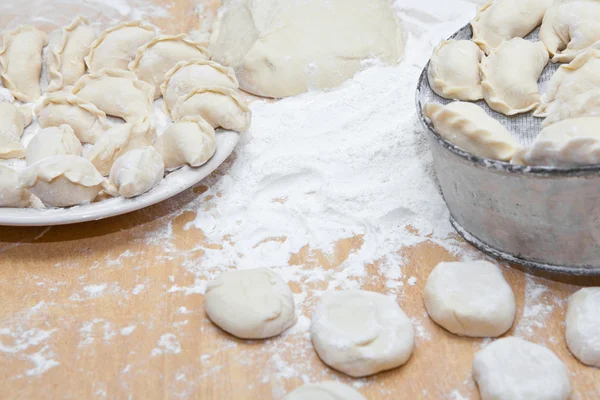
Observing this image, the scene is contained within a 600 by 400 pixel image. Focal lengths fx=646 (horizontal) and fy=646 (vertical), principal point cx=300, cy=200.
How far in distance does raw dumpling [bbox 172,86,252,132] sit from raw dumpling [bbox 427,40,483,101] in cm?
45

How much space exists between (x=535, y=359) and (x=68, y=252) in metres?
0.96

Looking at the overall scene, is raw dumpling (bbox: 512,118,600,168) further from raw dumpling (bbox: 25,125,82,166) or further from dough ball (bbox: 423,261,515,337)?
raw dumpling (bbox: 25,125,82,166)

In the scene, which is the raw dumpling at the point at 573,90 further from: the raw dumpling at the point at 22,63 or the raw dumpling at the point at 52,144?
the raw dumpling at the point at 22,63

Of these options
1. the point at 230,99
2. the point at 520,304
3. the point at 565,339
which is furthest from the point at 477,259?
the point at 230,99

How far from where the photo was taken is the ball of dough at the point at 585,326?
1064 mm

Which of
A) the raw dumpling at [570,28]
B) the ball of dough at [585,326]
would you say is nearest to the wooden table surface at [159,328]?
the ball of dough at [585,326]

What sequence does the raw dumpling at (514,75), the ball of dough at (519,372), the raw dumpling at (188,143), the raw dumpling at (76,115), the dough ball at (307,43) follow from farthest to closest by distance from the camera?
the dough ball at (307,43), the raw dumpling at (76,115), the raw dumpling at (188,143), the raw dumpling at (514,75), the ball of dough at (519,372)

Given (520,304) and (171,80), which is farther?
(171,80)

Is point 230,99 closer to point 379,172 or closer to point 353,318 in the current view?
point 379,172

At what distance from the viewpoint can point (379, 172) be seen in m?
1.48

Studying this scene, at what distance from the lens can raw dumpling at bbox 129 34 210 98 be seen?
5.82 ft

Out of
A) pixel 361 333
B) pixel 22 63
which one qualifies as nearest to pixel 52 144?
pixel 22 63

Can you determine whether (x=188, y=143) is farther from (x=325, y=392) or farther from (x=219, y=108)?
(x=325, y=392)

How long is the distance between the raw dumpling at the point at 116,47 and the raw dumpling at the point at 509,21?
3.11ft
